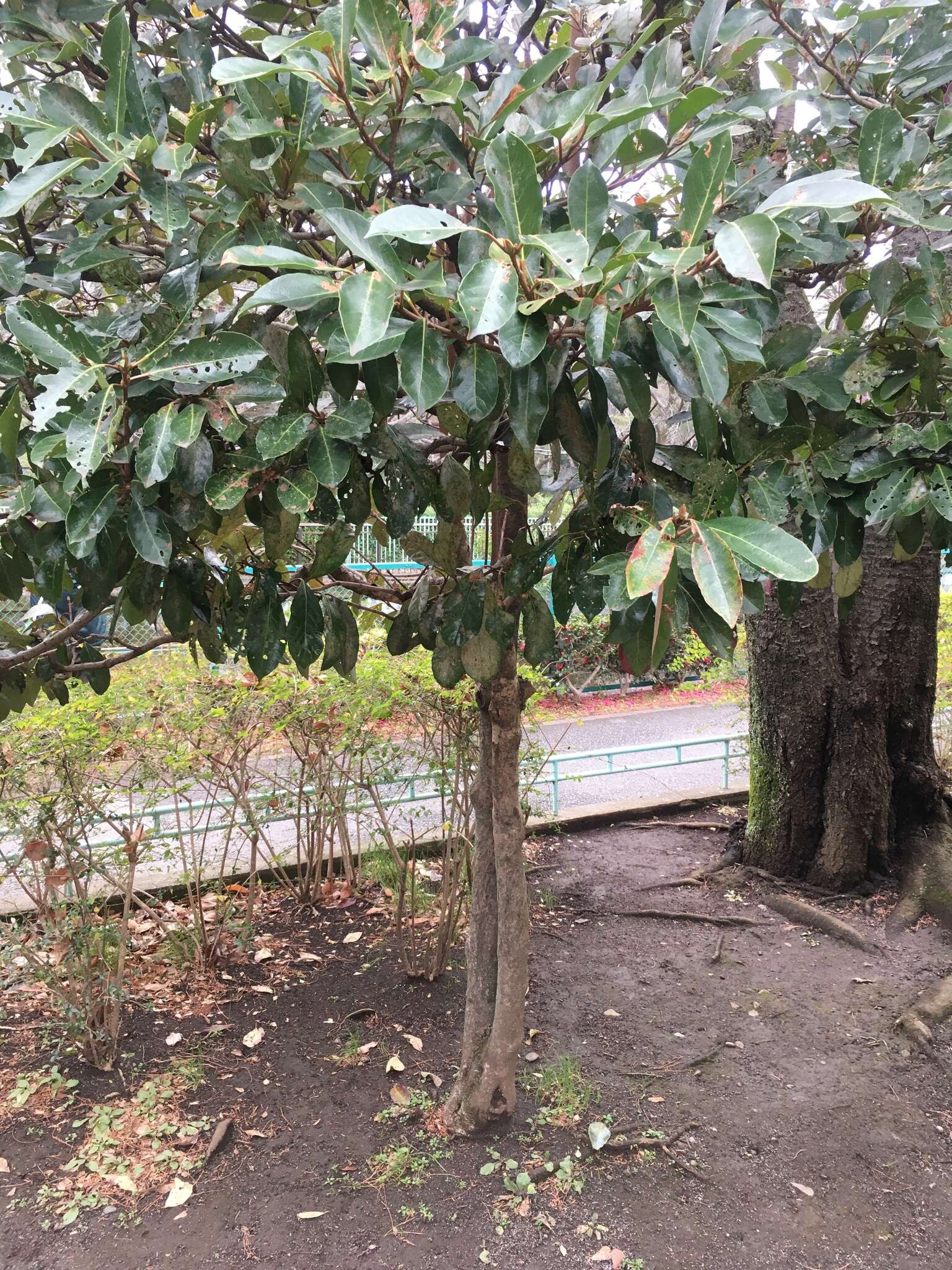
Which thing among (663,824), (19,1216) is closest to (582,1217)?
(19,1216)

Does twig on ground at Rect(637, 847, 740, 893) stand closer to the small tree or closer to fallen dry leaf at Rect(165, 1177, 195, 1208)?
fallen dry leaf at Rect(165, 1177, 195, 1208)

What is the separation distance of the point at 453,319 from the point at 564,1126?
2311 millimetres

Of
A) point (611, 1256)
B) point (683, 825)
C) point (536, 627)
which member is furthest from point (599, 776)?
point (536, 627)

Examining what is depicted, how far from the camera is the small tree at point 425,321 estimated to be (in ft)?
3.22

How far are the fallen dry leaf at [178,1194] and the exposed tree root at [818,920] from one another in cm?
275

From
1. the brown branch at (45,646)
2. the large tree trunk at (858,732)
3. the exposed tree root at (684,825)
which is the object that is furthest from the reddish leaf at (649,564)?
the exposed tree root at (684,825)

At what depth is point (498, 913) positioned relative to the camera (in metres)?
2.39

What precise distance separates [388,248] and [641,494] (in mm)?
619

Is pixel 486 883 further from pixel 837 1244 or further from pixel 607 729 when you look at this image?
pixel 607 729

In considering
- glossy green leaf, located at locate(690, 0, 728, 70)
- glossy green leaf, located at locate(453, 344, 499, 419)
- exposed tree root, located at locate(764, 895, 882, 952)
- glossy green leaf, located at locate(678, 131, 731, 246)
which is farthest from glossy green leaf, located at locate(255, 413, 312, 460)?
exposed tree root, located at locate(764, 895, 882, 952)

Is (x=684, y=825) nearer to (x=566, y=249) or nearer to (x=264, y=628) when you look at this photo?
(x=264, y=628)

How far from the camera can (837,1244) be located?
2.10 m

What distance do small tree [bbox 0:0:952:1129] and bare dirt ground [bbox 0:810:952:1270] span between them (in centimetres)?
152

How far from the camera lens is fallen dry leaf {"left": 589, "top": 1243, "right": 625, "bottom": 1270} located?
2021mm
